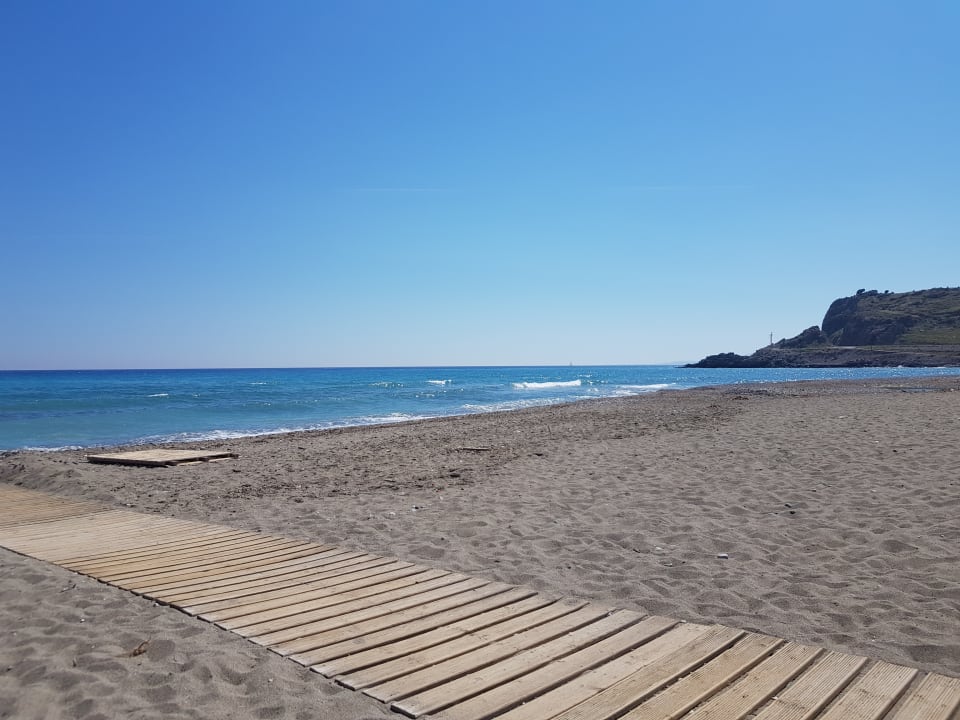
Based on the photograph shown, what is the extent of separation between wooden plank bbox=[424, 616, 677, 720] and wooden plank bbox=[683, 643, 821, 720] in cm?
62

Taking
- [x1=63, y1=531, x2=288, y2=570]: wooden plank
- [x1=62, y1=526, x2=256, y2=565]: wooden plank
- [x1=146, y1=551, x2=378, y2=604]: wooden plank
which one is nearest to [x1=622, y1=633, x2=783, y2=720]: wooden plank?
[x1=146, y1=551, x2=378, y2=604]: wooden plank

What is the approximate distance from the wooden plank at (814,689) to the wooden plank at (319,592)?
265 cm

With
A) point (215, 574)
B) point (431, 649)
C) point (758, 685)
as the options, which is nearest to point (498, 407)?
point (215, 574)

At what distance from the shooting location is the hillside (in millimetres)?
78625

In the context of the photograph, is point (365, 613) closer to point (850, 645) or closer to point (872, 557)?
point (850, 645)

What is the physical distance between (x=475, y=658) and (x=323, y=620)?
1.11 metres

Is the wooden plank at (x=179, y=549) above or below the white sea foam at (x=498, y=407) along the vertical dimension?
above

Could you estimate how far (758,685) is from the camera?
3197mm

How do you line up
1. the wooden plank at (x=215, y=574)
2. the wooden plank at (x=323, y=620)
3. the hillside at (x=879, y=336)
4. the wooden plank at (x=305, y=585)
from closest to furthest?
the wooden plank at (x=323, y=620), the wooden plank at (x=305, y=585), the wooden plank at (x=215, y=574), the hillside at (x=879, y=336)

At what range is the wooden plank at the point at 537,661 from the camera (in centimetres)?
310

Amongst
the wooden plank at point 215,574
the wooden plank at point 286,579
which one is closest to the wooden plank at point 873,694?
the wooden plank at point 286,579

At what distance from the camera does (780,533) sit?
6230 mm

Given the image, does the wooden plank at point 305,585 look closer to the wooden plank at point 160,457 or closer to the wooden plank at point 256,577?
the wooden plank at point 256,577

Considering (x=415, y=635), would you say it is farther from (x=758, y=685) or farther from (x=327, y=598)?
(x=758, y=685)
